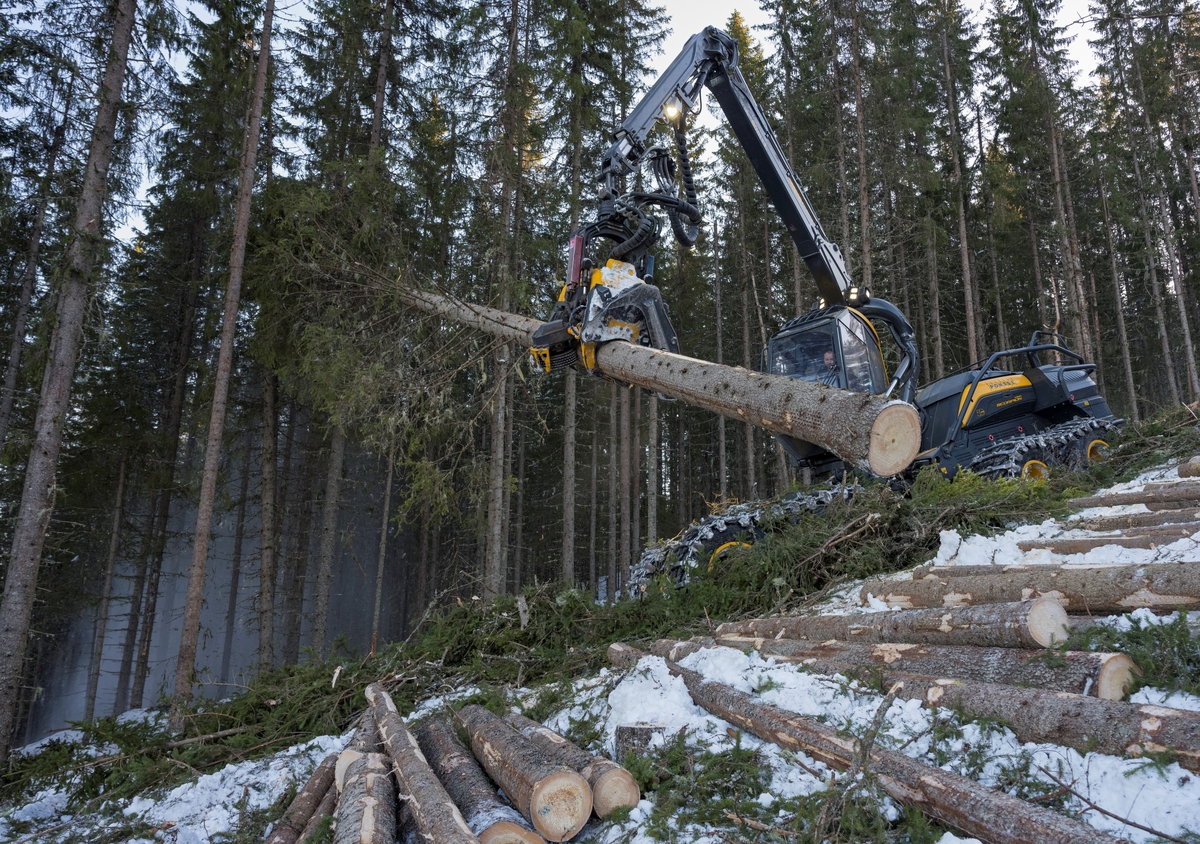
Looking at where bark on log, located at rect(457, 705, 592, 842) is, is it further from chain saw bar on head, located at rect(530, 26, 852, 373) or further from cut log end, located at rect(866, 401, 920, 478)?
chain saw bar on head, located at rect(530, 26, 852, 373)

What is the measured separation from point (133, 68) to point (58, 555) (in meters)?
14.0

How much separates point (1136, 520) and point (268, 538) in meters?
13.5

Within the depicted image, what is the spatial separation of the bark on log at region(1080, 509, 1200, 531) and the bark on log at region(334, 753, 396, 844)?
5076mm

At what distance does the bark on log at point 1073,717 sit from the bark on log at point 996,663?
0.40 ft

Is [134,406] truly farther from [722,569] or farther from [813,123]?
[813,123]

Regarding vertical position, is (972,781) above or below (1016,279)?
below

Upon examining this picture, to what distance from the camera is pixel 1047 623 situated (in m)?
3.08

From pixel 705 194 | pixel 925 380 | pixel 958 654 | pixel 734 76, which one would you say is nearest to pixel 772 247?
pixel 705 194

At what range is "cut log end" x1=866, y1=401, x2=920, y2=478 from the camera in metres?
4.02

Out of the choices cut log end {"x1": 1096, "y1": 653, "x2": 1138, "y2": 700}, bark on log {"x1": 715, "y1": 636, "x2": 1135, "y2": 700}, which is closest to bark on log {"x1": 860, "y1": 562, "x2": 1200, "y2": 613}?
bark on log {"x1": 715, "y1": 636, "x2": 1135, "y2": 700}

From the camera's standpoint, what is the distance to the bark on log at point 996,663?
2.67 metres

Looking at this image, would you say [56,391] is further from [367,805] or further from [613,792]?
[613,792]

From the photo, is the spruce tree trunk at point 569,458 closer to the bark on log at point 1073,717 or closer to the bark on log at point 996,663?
the bark on log at point 996,663

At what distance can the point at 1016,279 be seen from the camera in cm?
2798
